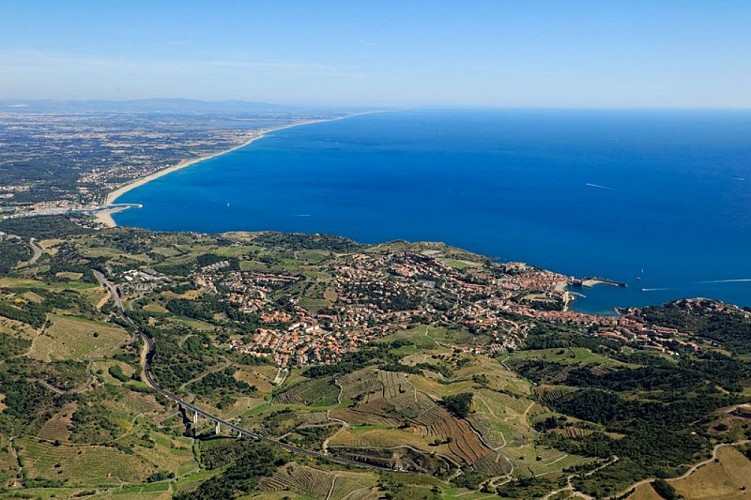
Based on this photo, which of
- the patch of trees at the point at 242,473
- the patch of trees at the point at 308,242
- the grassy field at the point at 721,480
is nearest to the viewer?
the grassy field at the point at 721,480

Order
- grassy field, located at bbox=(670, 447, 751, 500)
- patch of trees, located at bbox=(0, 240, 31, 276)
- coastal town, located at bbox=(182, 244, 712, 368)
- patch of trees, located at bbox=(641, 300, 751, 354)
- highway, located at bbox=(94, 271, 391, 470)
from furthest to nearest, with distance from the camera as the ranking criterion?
patch of trees, located at bbox=(0, 240, 31, 276) < coastal town, located at bbox=(182, 244, 712, 368) < patch of trees, located at bbox=(641, 300, 751, 354) < highway, located at bbox=(94, 271, 391, 470) < grassy field, located at bbox=(670, 447, 751, 500)

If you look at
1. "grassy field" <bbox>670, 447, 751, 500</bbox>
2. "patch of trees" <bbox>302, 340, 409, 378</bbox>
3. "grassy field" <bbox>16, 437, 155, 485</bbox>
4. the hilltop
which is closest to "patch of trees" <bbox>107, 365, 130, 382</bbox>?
the hilltop

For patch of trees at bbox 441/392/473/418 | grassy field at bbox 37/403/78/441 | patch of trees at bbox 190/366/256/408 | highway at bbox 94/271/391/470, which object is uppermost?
patch of trees at bbox 441/392/473/418

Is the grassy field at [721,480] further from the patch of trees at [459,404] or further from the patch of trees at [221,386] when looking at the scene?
the patch of trees at [221,386]

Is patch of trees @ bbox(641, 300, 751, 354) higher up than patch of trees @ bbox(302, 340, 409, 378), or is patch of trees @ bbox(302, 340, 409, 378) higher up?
patch of trees @ bbox(641, 300, 751, 354)

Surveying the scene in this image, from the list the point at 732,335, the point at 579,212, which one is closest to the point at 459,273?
the point at 732,335

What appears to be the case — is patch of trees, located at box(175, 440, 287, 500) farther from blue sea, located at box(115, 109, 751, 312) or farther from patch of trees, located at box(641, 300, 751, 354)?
blue sea, located at box(115, 109, 751, 312)

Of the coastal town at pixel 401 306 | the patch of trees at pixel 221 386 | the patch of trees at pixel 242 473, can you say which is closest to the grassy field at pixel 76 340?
the patch of trees at pixel 221 386

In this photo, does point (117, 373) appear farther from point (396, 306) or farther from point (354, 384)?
point (396, 306)

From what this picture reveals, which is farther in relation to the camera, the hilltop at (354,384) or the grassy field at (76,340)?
the grassy field at (76,340)
